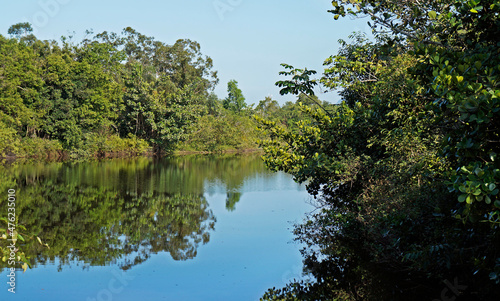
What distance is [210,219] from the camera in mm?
13648

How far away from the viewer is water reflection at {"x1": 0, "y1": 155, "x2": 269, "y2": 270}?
10094 millimetres

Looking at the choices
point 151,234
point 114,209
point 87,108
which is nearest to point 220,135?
point 87,108

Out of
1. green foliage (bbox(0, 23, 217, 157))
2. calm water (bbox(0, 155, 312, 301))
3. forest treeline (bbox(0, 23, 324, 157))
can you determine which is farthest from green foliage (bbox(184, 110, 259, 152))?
calm water (bbox(0, 155, 312, 301))

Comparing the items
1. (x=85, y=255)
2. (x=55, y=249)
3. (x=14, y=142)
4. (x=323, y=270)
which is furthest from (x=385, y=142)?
(x=14, y=142)

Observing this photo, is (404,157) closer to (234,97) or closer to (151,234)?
(151,234)

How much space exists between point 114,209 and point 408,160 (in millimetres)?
10077

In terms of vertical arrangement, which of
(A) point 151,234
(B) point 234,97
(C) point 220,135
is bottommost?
(A) point 151,234

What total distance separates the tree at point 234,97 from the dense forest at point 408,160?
148ft

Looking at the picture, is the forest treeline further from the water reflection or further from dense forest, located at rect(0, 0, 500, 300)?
dense forest, located at rect(0, 0, 500, 300)

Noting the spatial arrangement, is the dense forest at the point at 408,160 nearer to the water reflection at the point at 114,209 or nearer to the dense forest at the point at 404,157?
the dense forest at the point at 404,157

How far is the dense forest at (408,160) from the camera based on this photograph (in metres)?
3.57

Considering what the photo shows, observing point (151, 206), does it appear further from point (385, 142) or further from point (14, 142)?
point (14, 142)

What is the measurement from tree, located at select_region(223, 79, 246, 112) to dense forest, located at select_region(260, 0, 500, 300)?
45055 millimetres

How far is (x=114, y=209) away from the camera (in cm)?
1450
